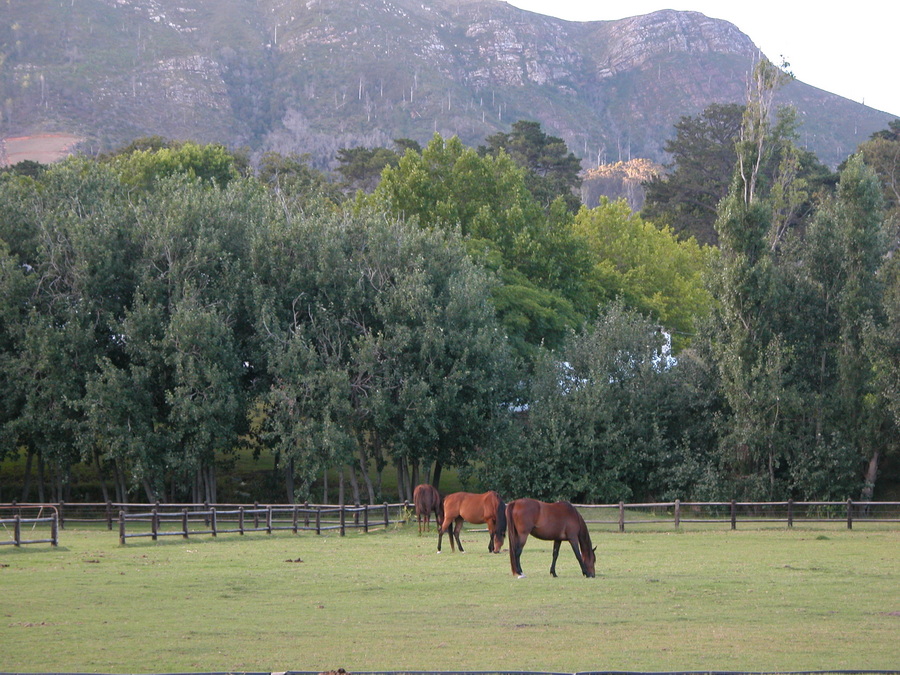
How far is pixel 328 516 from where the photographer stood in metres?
33.7

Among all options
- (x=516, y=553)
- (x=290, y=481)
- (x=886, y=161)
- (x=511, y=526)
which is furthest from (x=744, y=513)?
(x=886, y=161)

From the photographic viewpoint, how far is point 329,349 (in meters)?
39.3

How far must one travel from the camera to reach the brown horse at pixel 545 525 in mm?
16953

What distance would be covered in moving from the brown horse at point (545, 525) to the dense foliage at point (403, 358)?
18.6m

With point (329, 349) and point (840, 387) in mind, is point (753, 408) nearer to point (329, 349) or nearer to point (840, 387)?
point (840, 387)

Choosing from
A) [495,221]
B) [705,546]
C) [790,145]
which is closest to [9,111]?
[495,221]

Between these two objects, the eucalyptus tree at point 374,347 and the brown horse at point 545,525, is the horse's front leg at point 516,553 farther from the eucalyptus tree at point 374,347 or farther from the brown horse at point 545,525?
the eucalyptus tree at point 374,347

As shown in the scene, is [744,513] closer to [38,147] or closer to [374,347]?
[374,347]

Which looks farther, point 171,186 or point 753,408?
point 171,186

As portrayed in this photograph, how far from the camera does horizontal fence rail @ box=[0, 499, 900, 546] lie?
27.8 metres

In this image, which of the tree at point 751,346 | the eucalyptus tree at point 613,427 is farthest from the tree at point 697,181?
the tree at point 751,346

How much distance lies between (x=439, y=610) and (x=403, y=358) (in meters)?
24.5

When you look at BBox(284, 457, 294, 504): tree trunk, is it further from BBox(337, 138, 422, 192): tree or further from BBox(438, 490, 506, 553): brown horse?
BBox(337, 138, 422, 192): tree

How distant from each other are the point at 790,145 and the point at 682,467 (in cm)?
1511
